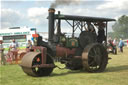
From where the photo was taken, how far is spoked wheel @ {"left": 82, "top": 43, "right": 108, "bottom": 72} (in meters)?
7.84

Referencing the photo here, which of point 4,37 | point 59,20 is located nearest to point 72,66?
point 59,20

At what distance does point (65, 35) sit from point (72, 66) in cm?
139

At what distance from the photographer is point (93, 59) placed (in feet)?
26.7

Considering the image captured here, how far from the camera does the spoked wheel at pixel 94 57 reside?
7.84 meters

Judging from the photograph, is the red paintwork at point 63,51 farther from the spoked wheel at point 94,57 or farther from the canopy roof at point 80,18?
the canopy roof at point 80,18

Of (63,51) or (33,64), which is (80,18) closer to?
(63,51)

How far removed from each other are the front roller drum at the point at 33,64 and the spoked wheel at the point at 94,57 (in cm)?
137

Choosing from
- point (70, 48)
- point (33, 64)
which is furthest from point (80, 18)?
point (33, 64)

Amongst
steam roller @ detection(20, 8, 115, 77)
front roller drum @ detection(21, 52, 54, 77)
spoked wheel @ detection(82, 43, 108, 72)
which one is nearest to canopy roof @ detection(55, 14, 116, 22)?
steam roller @ detection(20, 8, 115, 77)

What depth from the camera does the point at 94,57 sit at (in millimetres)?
8078

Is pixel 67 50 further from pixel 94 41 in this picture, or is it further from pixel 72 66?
pixel 94 41

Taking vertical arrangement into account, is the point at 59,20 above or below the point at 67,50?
above

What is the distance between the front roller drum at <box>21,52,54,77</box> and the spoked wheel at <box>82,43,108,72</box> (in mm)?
1370

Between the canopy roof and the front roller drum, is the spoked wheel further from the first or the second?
the front roller drum
